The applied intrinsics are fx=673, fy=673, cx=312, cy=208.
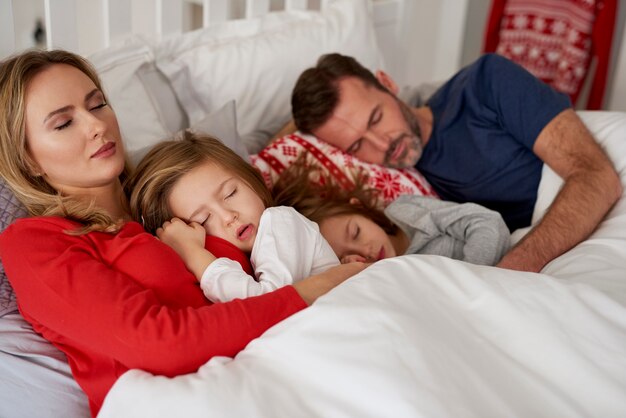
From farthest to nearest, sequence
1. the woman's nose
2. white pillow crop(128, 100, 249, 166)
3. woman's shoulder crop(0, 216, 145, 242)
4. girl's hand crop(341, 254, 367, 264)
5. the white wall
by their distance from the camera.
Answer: the white wall → white pillow crop(128, 100, 249, 166) → girl's hand crop(341, 254, 367, 264) → the woman's nose → woman's shoulder crop(0, 216, 145, 242)

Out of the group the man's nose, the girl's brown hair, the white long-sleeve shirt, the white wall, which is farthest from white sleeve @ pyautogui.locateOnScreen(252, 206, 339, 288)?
the white wall

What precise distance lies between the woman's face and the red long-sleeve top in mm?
115

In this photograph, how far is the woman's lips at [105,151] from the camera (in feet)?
3.84

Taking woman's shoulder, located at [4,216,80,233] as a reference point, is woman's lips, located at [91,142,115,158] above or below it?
above

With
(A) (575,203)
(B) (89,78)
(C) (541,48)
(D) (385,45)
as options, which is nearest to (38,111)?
(B) (89,78)

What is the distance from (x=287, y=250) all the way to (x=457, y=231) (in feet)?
1.72

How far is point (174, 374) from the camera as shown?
0.98 m

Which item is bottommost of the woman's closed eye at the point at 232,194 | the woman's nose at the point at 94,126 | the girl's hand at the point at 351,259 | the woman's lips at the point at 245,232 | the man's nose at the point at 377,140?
the girl's hand at the point at 351,259

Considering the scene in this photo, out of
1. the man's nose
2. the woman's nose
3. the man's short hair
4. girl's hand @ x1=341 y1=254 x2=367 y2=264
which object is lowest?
girl's hand @ x1=341 y1=254 x2=367 y2=264

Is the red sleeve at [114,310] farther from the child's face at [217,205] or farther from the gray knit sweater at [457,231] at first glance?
the gray knit sweater at [457,231]

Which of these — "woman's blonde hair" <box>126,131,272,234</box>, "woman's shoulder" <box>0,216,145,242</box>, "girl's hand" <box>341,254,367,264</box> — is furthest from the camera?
"girl's hand" <box>341,254,367,264</box>

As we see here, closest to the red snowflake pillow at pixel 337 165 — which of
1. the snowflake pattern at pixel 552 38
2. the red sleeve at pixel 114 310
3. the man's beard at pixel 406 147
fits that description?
the man's beard at pixel 406 147

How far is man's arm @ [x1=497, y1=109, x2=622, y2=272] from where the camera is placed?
1.50m

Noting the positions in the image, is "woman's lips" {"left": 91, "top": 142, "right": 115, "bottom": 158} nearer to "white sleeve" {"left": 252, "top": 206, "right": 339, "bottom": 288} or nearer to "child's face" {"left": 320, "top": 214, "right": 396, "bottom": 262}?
"white sleeve" {"left": 252, "top": 206, "right": 339, "bottom": 288}
